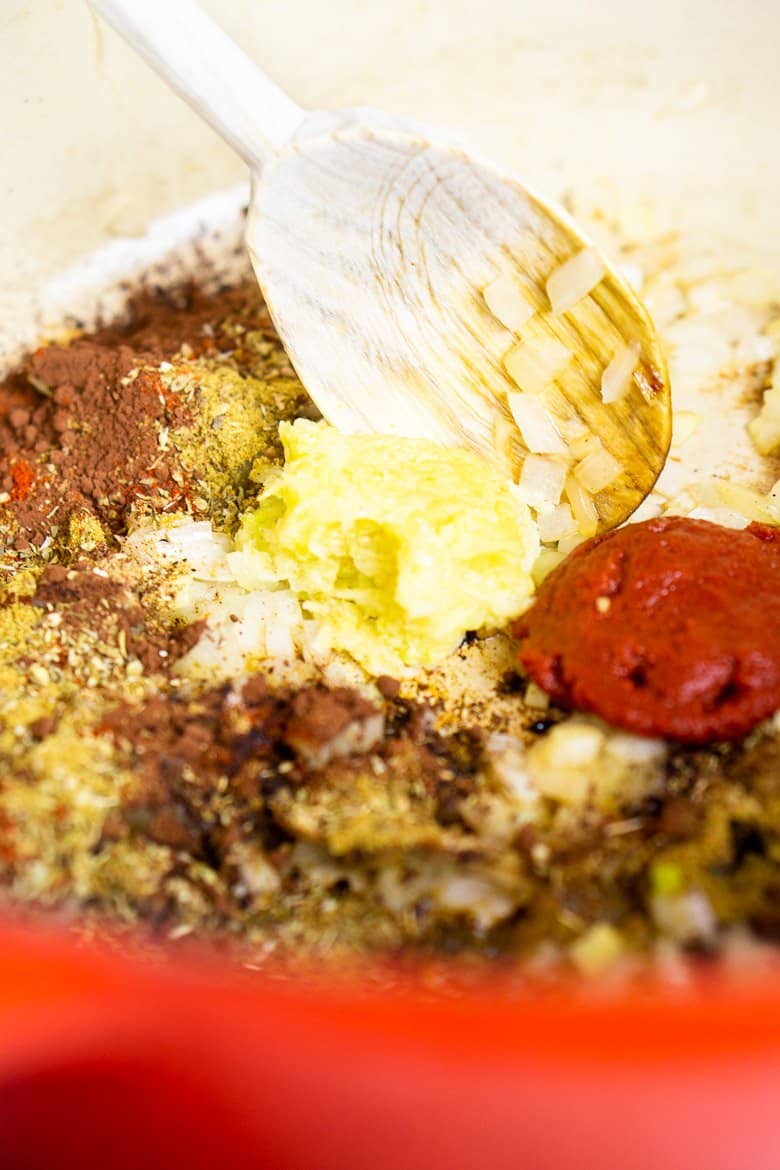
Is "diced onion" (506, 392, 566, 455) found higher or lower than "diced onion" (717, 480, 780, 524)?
higher

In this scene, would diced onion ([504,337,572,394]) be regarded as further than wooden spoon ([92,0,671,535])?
Yes

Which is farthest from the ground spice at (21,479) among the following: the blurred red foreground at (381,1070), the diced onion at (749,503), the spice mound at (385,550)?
the diced onion at (749,503)

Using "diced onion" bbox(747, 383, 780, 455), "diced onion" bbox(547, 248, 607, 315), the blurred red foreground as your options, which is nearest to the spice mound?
"diced onion" bbox(547, 248, 607, 315)

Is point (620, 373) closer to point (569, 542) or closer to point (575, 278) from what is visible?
point (575, 278)

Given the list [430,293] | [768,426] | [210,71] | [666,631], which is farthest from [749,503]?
[210,71]

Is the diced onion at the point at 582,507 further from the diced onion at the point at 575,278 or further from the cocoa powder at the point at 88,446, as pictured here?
the cocoa powder at the point at 88,446

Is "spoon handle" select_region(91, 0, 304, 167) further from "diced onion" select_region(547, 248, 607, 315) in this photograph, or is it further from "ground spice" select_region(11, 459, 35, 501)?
"ground spice" select_region(11, 459, 35, 501)
